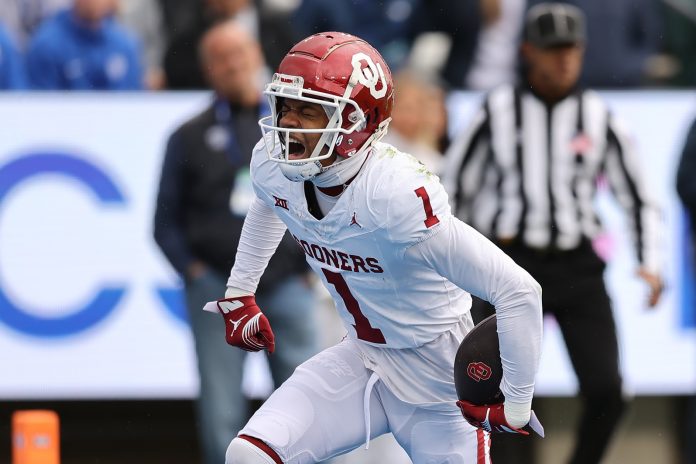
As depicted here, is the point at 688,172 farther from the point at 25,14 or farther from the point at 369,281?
the point at 25,14

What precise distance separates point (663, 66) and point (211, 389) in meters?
2.52

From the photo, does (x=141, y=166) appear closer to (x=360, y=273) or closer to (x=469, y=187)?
(x=469, y=187)

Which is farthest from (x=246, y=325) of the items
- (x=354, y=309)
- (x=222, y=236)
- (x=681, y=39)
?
(x=681, y=39)

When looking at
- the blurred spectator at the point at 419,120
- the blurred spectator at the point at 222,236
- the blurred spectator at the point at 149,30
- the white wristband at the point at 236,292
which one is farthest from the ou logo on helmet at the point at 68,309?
the white wristband at the point at 236,292

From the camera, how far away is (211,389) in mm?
6441

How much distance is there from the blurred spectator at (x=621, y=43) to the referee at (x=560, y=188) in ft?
1.39

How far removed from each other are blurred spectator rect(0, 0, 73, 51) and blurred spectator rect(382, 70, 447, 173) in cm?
153

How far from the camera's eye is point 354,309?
4383mm

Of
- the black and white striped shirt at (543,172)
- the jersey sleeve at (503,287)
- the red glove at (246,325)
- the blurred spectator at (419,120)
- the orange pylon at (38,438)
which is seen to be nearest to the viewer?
the jersey sleeve at (503,287)

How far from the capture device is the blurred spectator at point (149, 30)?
22.4 ft

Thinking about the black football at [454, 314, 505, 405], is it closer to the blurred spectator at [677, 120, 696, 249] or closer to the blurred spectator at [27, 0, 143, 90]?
the blurred spectator at [677, 120, 696, 249]

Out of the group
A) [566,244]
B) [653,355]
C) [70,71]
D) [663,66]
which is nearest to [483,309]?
[566,244]

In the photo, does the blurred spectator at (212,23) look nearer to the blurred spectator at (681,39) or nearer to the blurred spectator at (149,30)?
the blurred spectator at (149,30)

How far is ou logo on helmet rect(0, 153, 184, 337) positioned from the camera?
6.65m
